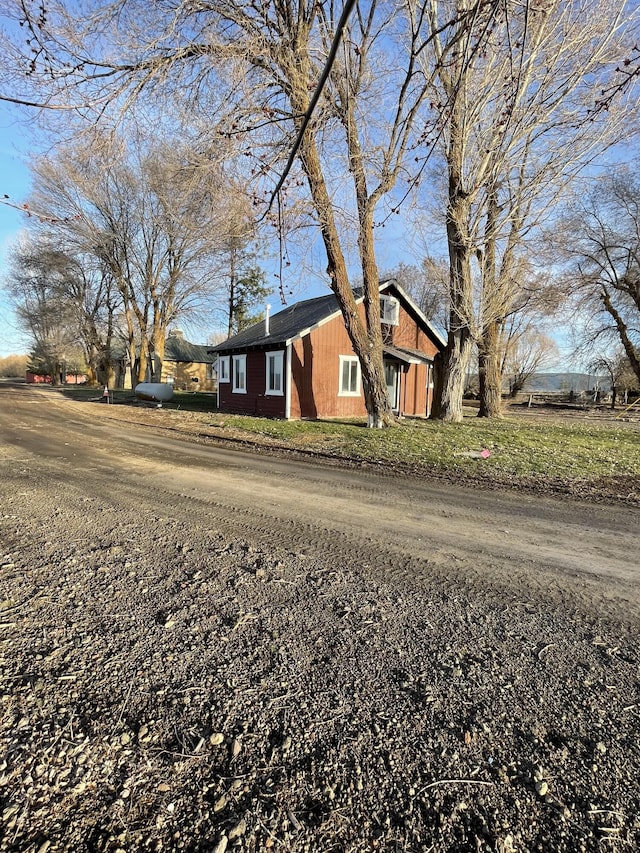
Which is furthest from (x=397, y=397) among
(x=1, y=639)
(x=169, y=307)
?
(x=1, y=639)

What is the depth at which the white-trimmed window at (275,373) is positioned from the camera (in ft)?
52.8

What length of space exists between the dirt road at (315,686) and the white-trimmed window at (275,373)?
12.2 m

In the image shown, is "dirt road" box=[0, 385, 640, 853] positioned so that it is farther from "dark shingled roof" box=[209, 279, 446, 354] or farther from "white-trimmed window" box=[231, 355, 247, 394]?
"white-trimmed window" box=[231, 355, 247, 394]

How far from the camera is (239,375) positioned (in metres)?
→ 19.0

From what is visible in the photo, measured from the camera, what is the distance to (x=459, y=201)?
1061cm

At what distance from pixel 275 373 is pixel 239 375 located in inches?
120

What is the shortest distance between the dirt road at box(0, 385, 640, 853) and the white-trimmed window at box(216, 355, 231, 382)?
16.0 m

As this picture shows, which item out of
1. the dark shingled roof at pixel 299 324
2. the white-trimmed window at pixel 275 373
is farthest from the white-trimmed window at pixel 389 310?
the white-trimmed window at pixel 275 373

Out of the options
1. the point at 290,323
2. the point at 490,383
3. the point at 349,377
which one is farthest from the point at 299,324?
the point at 490,383

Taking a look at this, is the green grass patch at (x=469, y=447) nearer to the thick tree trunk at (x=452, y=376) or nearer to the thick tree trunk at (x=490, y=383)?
the thick tree trunk at (x=452, y=376)

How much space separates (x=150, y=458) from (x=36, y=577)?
486 centimetres

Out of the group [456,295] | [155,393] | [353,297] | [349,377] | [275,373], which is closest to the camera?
[353,297]

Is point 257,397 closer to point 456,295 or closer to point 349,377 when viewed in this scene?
point 349,377

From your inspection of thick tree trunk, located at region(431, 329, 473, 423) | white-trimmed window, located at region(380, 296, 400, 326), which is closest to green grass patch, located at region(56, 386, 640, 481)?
thick tree trunk, located at region(431, 329, 473, 423)
